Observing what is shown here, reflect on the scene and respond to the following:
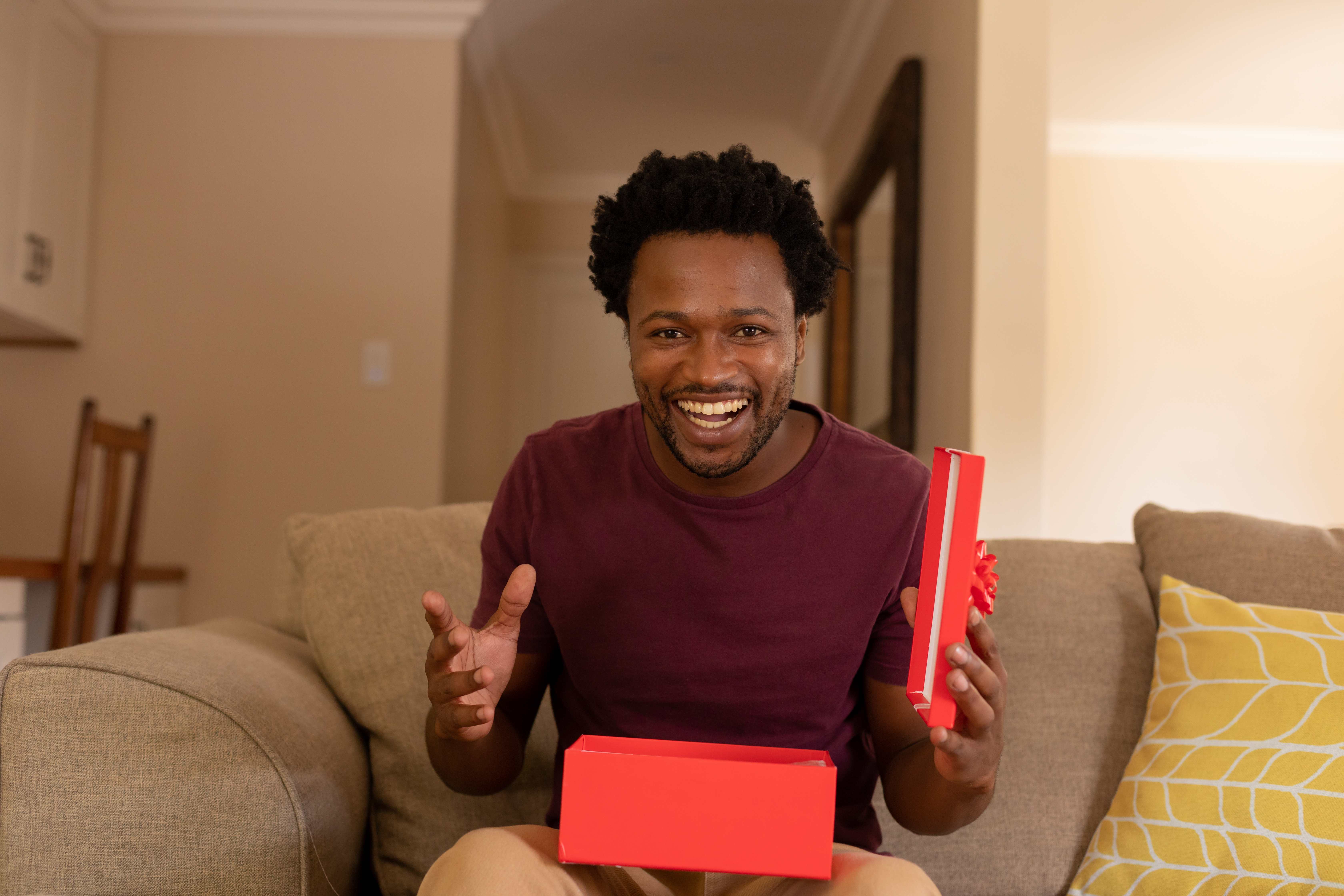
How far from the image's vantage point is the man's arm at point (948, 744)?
78 centimetres

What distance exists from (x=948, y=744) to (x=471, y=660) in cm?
40

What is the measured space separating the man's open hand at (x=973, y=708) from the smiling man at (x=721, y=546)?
0.43 feet

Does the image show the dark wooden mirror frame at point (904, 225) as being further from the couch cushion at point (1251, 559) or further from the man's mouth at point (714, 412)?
the man's mouth at point (714, 412)

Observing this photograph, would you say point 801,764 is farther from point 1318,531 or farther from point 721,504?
point 1318,531

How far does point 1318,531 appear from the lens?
4.41 ft

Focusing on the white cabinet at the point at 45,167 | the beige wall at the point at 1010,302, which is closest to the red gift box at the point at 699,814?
the beige wall at the point at 1010,302

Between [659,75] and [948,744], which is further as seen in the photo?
[659,75]

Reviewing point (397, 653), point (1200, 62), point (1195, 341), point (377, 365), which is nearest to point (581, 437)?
point (397, 653)

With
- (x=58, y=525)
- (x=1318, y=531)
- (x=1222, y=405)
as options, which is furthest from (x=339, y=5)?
(x=1222, y=405)

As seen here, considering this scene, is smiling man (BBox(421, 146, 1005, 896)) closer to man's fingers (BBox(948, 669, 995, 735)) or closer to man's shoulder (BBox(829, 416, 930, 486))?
man's shoulder (BBox(829, 416, 930, 486))

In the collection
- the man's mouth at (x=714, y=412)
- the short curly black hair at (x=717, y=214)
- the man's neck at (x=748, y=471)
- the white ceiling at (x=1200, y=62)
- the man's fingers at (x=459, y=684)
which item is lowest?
the man's fingers at (x=459, y=684)

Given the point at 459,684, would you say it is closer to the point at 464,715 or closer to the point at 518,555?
the point at 464,715

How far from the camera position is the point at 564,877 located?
830mm

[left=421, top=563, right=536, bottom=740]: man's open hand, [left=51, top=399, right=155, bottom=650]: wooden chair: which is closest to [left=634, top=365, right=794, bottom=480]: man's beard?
[left=421, top=563, right=536, bottom=740]: man's open hand
